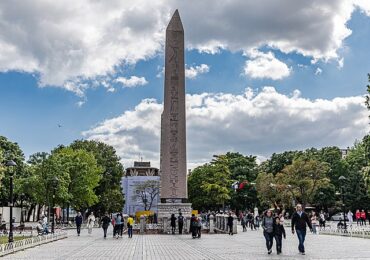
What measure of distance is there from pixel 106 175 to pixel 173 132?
39.2 metres

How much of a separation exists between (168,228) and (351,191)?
4263cm

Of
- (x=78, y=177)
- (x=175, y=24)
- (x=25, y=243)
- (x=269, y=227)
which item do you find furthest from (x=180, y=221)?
(x=78, y=177)

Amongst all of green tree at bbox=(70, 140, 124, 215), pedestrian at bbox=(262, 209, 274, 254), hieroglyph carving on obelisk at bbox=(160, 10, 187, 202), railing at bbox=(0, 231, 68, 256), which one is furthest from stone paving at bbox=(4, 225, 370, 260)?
green tree at bbox=(70, 140, 124, 215)

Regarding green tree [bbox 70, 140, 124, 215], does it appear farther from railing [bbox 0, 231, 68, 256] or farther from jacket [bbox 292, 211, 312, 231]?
jacket [bbox 292, 211, 312, 231]

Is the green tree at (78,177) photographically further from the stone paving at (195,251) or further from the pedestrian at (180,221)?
the stone paving at (195,251)

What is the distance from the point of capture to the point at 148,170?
14425cm

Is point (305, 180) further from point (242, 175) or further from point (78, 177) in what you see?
point (78, 177)

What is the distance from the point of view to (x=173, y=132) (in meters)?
36.6

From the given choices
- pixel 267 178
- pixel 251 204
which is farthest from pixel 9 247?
pixel 251 204

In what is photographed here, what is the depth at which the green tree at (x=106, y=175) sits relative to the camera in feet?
234

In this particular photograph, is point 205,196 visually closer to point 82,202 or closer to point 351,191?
point 351,191

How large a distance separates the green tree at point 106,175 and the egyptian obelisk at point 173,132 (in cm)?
3415

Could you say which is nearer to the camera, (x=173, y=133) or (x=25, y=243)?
(x=25, y=243)

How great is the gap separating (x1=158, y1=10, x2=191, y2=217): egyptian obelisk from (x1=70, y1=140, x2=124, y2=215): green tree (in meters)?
34.1
